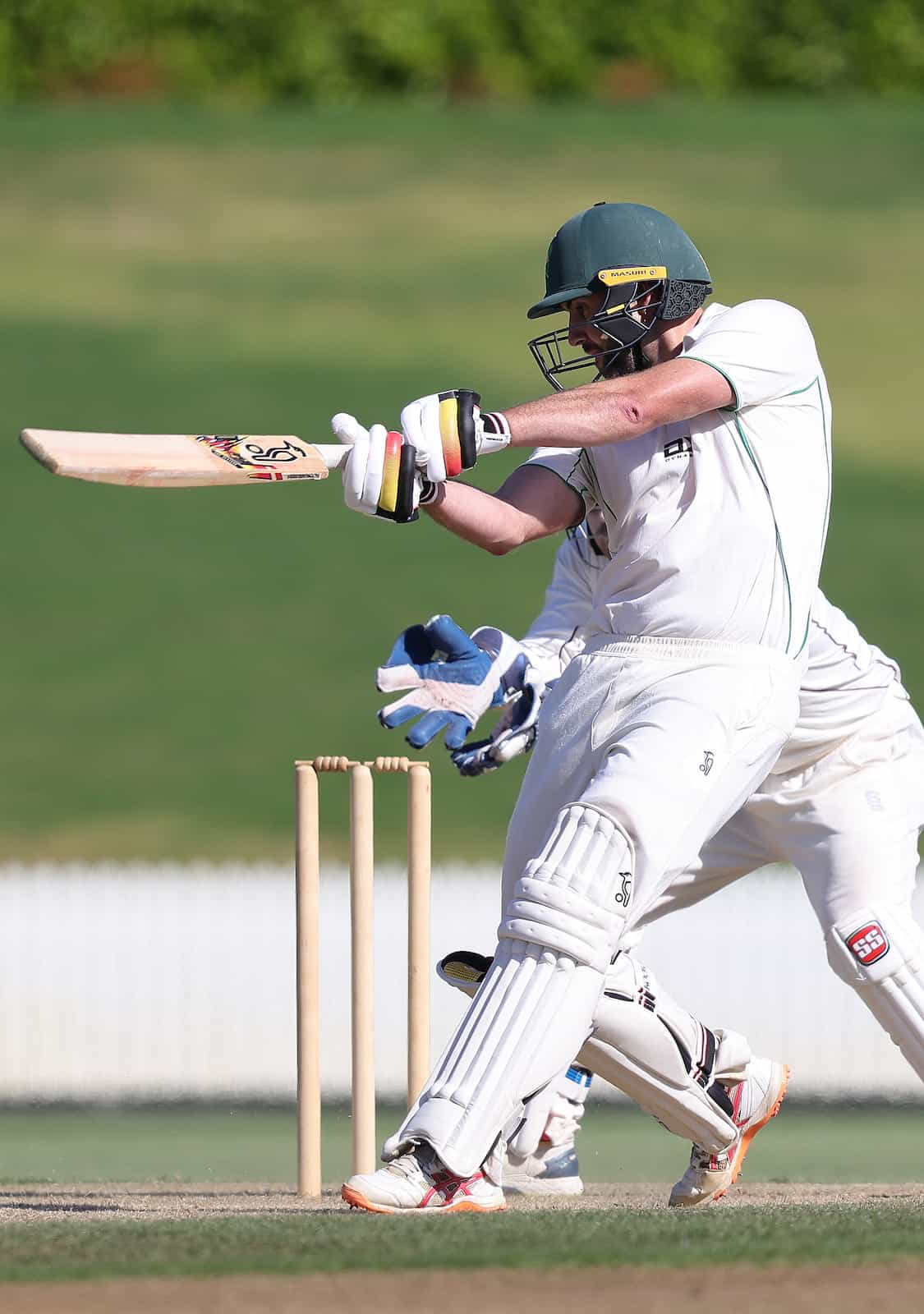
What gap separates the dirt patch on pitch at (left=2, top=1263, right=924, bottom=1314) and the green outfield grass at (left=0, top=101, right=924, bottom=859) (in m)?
6.96

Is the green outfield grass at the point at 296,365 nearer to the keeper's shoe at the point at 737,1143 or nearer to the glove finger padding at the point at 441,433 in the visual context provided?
the keeper's shoe at the point at 737,1143

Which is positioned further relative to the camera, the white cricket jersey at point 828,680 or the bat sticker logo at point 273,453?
the white cricket jersey at point 828,680

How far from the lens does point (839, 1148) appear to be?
588 centimetres

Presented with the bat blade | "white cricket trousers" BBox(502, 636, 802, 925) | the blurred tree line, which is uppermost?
the blurred tree line

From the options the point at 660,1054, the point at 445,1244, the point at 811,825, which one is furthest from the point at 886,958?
the point at 445,1244

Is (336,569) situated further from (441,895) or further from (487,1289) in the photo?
(487,1289)

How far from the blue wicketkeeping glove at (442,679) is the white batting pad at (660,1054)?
0.52 meters

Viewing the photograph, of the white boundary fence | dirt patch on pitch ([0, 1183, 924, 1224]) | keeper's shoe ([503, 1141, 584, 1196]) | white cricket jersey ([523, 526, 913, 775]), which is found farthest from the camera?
the white boundary fence

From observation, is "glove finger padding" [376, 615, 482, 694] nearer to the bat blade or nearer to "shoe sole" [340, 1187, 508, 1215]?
the bat blade

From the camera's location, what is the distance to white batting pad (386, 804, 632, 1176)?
315 cm

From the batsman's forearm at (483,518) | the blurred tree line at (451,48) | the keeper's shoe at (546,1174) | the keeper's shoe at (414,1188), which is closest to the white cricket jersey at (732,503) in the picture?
the batsman's forearm at (483,518)

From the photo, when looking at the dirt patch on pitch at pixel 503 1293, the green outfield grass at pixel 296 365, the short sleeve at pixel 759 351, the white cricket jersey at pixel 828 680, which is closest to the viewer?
the dirt patch on pitch at pixel 503 1293

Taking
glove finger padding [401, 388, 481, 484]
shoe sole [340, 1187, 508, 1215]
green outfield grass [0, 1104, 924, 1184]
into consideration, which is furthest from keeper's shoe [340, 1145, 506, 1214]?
green outfield grass [0, 1104, 924, 1184]

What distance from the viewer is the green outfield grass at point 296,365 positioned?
10758 millimetres
